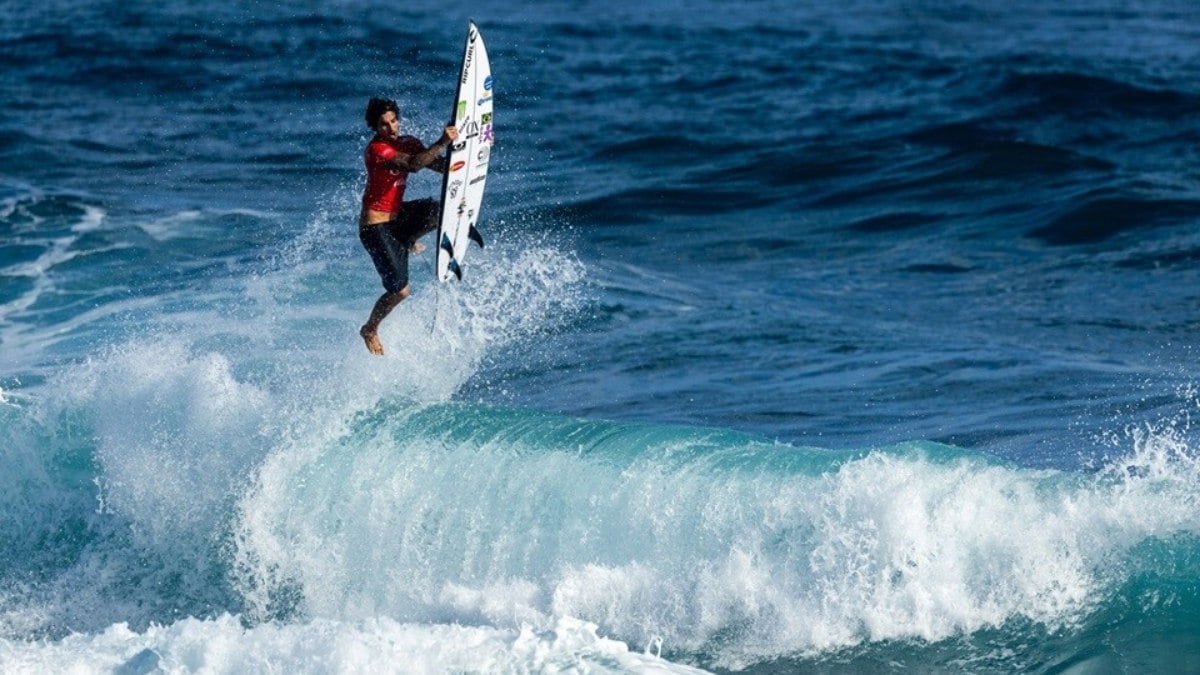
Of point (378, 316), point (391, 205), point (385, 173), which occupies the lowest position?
A: point (378, 316)

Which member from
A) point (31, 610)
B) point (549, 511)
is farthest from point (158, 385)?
point (549, 511)

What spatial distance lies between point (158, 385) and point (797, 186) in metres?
12.7

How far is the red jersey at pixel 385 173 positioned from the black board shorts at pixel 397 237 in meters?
0.13

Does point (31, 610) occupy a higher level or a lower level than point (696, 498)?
lower

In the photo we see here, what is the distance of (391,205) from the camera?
464 inches

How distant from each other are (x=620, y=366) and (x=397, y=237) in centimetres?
438

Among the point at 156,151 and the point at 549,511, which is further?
the point at 156,151

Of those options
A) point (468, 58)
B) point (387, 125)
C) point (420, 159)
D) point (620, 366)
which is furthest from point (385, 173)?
point (620, 366)

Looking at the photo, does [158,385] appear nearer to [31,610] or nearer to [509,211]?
[31,610]

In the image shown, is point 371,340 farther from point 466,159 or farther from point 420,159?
point 420,159

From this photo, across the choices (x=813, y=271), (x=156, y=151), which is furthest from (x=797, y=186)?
(x=156, y=151)

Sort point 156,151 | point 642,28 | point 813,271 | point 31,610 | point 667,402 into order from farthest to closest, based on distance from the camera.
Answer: point 642,28, point 156,151, point 813,271, point 667,402, point 31,610

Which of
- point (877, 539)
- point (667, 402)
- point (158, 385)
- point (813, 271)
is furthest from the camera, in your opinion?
point (813, 271)

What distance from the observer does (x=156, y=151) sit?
25625 millimetres
